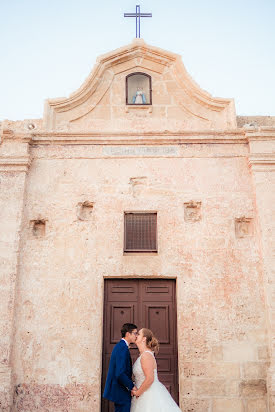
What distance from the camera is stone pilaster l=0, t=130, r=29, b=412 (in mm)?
6992

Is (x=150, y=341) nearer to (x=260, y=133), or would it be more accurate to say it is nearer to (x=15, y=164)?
(x=15, y=164)

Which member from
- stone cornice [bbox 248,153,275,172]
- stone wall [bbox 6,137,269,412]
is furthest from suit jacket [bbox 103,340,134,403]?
stone cornice [bbox 248,153,275,172]

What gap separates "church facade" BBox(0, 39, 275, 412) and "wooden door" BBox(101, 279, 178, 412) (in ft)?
0.07

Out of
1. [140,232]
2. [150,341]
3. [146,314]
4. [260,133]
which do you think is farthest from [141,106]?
[150,341]

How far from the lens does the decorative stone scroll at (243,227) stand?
25.6 feet

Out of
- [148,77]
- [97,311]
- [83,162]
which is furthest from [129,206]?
[148,77]

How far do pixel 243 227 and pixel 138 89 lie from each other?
351cm

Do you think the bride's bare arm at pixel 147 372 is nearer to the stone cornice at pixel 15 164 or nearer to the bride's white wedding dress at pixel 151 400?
the bride's white wedding dress at pixel 151 400

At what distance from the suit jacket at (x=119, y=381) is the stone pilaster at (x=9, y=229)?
221cm

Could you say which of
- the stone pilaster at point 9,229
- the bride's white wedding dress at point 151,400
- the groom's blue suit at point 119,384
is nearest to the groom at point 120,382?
the groom's blue suit at point 119,384

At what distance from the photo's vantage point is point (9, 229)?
25.5ft

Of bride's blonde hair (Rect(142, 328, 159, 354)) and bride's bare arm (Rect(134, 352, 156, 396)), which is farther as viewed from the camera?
bride's blonde hair (Rect(142, 328, 159, 354))

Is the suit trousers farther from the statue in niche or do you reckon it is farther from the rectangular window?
the statue in niche

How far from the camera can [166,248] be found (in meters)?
7.69
